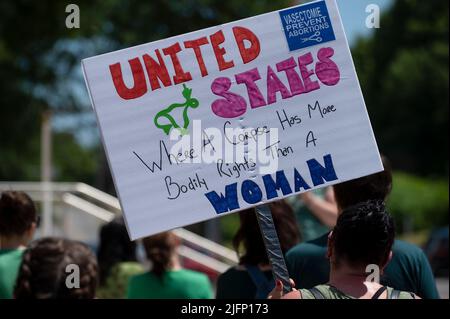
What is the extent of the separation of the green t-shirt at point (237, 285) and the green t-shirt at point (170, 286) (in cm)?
54

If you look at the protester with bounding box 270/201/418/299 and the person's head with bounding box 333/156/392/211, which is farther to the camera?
the person's head with bounding box 333/156/392/211

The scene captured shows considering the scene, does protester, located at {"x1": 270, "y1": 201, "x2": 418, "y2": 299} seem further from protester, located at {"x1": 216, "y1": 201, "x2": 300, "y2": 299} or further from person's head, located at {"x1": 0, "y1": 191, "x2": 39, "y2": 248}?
person's head, located at {"x1": 0, "y1": 191, "x2": 39, "y2": 248}

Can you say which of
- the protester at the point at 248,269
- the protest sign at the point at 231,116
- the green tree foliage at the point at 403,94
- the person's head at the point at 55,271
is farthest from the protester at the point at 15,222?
the green tree foliage at the point at 403,94

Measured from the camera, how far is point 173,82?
10.7 ft

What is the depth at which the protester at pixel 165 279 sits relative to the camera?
477 cm

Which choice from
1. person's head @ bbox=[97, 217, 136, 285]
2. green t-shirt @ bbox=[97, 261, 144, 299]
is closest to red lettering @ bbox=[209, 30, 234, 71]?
green t-shirt @ bbox=[97, 261, 144, 299]

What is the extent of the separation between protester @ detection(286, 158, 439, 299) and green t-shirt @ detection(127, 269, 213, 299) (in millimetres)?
954

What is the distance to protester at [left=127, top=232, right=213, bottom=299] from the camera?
477 cm

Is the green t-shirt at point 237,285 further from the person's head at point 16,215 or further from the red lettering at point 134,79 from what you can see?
the red lettering at point 134,79

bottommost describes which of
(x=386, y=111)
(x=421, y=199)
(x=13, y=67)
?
(x=421, y=199)

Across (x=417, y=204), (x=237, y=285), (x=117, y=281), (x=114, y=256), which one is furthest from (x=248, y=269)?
(x=417, y=204)
